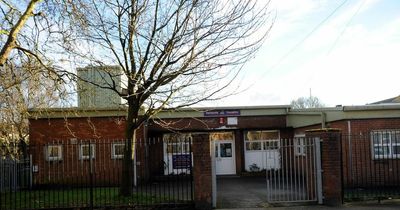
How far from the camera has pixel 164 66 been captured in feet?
49.2

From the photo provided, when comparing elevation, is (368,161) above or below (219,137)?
below

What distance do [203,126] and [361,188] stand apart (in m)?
11.1

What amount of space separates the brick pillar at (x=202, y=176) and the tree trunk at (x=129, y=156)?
2651 millimetres

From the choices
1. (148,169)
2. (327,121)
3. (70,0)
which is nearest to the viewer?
(70,0)

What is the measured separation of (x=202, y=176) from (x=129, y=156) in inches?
116

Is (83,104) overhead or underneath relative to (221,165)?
overhead

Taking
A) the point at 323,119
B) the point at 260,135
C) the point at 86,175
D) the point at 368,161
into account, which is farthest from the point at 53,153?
the point at 368,161

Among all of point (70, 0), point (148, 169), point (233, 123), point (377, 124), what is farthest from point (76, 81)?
point (233, 123)

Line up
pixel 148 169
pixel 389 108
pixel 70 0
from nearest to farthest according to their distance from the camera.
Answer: pixel 70 0
pixel 389 108
pixel 148 169

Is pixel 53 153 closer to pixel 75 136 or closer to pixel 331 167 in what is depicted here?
pixel 75 136

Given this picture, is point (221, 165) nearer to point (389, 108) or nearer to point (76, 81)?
point (389, 108)

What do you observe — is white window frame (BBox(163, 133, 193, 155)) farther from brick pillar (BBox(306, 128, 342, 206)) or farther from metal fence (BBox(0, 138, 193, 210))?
brick pillar (BBox(306, 128, 342, 206))

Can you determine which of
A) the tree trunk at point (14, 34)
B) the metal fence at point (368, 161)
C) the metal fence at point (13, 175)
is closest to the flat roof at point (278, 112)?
the metal fence at point (368, 161)

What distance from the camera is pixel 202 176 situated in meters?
13.9
